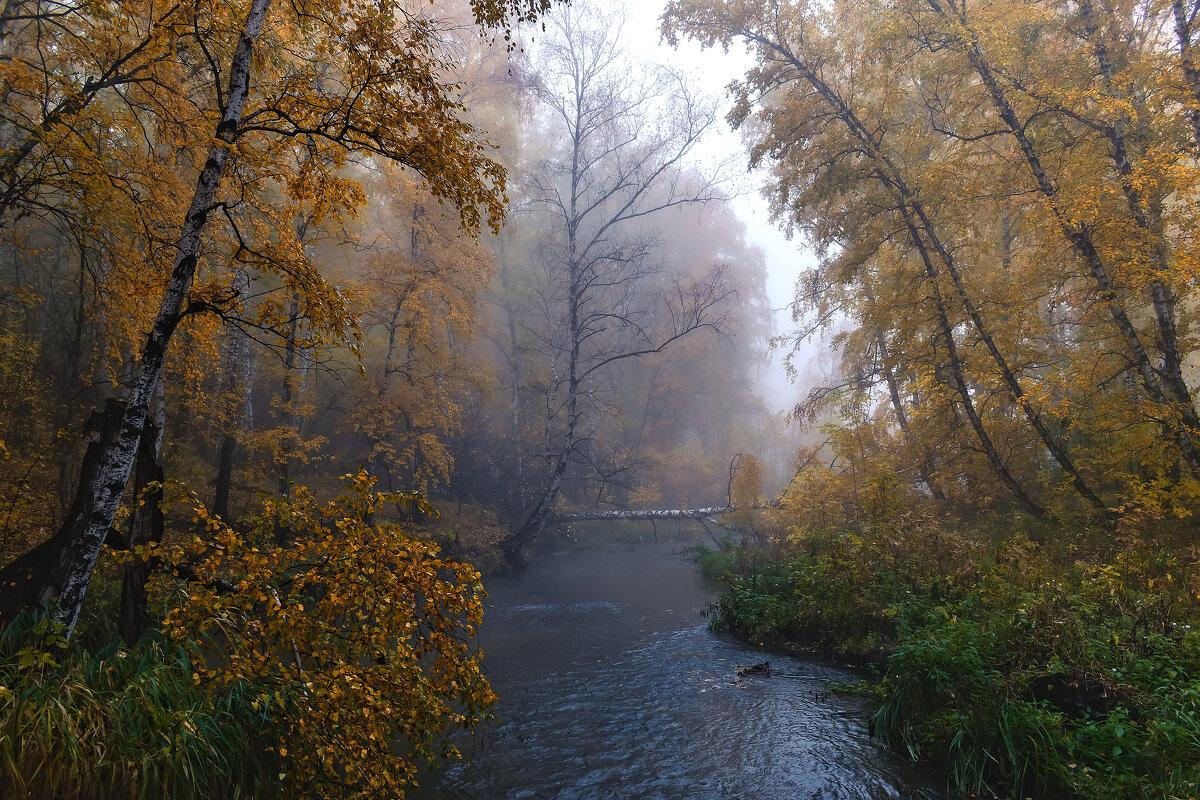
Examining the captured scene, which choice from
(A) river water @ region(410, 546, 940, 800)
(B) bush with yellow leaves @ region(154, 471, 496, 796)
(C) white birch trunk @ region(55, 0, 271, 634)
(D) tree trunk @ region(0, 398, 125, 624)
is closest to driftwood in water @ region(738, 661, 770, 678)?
(A) river water @ region(410, 546, 940, 800)

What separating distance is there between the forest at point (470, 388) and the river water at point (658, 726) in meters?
0.53

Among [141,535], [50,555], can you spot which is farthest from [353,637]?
[50,555]

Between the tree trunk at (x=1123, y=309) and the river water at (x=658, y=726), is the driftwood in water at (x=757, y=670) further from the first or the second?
the tree trunk at (x=1123, y=309)

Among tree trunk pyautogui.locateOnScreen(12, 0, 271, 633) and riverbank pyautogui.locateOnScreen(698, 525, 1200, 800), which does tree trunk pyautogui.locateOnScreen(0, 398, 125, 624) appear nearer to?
tree trunk pyautogui.locateOnScreen(12, 0, 271, 633)

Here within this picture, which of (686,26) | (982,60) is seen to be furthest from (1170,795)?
(686,26)

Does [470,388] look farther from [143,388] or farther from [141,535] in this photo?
[143,388]

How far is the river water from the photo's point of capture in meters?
5.22

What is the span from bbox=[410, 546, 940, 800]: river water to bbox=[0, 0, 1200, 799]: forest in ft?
1.75

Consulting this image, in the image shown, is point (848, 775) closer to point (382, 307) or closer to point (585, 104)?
point (382, 307)

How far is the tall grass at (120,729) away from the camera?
319 cm

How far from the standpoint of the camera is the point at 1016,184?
34.7 ft

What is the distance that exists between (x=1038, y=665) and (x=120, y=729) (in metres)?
7.04

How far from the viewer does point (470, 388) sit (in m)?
21.6

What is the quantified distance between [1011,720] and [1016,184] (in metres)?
9.70
